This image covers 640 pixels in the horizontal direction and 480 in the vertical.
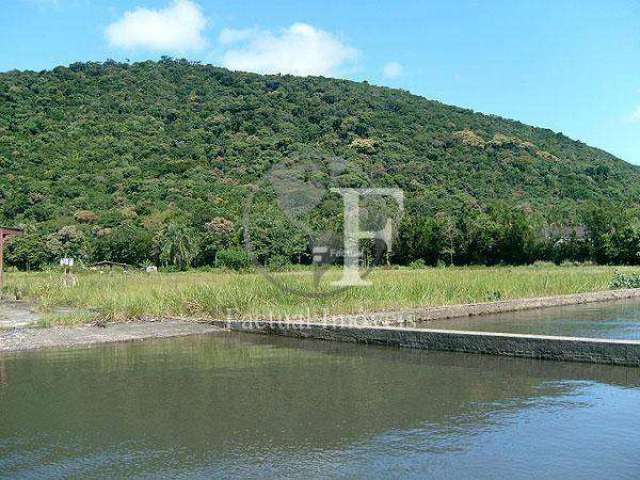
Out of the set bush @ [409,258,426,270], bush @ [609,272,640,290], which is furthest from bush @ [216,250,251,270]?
bush @ [609,272,640,290]

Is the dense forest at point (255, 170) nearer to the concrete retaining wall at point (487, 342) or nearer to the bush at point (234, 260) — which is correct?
the bush at point (234, 260)

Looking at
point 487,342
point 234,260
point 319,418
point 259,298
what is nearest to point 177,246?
point 234,260

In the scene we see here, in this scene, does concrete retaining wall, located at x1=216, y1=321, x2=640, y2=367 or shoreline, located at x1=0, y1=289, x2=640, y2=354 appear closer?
concrete retaining wall, located at x1=216, y1=321, x2=640, y2=367

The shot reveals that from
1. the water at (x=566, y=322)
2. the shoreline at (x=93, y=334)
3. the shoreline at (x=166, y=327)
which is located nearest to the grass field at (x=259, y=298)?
the shoreline at (x=166, y=327)

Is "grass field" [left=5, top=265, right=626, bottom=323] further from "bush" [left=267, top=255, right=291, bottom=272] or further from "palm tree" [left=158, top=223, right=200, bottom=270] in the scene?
"palm tree" [left=158, top=223, right=200, bottom=270]

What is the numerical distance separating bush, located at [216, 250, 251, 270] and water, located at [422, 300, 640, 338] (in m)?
25.4

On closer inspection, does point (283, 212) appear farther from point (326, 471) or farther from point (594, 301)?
point (326, 471)

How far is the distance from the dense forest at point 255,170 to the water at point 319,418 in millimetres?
26633

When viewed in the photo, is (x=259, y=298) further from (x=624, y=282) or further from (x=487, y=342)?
(x=624, y=282)

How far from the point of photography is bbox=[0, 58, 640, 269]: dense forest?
143ft

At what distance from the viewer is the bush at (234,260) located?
41.3 metres

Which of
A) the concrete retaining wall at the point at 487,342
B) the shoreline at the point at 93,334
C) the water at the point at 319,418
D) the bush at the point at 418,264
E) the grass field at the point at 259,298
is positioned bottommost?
the water at the point at 319,418

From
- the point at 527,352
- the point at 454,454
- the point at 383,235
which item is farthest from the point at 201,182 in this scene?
the point at 454,454

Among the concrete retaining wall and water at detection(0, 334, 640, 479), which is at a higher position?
the concrete retaining wall
